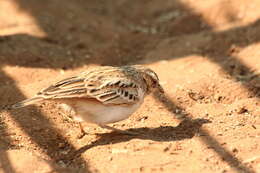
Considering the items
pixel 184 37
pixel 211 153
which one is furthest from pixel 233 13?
pixel 211 153

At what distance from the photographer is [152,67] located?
9586mm

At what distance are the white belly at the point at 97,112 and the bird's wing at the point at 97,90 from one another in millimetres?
88

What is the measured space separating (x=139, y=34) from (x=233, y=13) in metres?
1.79

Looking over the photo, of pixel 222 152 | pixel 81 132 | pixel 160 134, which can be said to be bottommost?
pixel 222 152

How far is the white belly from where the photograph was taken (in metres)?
6.79

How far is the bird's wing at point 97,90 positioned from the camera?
22.0 ft

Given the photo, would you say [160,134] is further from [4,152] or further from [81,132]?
[4,152]

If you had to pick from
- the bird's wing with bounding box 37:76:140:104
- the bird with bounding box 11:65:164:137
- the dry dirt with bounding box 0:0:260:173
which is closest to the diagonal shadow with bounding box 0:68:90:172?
the dry dirt with bounding box 0:0:260:173

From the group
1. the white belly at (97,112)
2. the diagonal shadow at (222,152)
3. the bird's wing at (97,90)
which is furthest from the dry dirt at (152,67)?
the bird's wing at (97,90)

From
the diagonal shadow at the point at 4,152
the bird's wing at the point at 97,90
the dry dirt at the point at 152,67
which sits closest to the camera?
the diagonal shadow at the point at 4,152

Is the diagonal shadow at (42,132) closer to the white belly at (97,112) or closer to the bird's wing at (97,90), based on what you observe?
the white belly at (97,112)

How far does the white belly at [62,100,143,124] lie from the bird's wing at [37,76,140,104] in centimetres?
9

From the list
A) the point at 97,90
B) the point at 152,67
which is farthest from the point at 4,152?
the point at 152,67

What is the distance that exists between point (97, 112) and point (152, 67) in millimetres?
2947
